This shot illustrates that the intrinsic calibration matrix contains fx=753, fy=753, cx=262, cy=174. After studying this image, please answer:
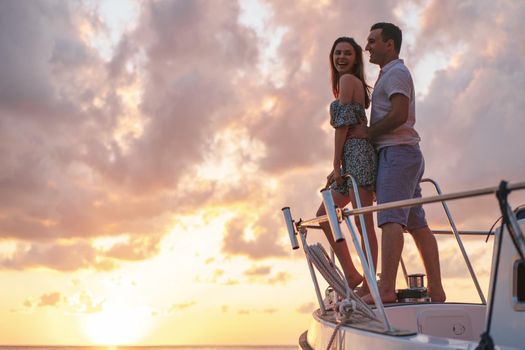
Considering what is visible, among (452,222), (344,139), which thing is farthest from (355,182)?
(452,222)

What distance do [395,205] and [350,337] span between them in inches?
35.9

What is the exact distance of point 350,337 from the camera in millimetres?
4371

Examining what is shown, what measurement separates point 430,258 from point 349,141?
1.34 metres

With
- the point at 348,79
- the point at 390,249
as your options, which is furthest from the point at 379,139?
the point at 390,249

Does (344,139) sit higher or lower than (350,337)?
higher

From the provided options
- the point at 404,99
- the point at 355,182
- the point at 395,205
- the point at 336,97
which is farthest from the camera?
the point at 336,97

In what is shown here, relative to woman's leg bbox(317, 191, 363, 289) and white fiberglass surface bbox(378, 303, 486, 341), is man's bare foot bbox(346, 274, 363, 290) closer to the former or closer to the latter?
woman's leg bbox(317, 191, 363, 289)

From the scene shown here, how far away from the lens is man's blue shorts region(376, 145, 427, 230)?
546cm

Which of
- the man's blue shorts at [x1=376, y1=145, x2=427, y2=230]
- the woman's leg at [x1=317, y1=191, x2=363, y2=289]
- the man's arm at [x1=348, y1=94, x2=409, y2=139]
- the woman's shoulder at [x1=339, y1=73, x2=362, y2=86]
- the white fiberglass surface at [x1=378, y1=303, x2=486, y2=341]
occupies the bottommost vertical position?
the white fiberglass surface at [x1=378, y1=303, x2=486, y2=341]

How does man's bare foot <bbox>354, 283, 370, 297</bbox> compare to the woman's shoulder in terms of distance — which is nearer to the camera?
→ man's bare foot <bbox>354, 283, 370, 297</bbox>

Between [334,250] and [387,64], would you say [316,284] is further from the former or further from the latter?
[387,64]

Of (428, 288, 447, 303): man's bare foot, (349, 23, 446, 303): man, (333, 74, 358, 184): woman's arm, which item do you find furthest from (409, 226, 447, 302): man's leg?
(333, 74, 358, 184): woman's arm

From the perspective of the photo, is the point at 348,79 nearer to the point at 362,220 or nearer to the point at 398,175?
the point at 398,175

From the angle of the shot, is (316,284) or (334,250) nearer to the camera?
(316,284)
